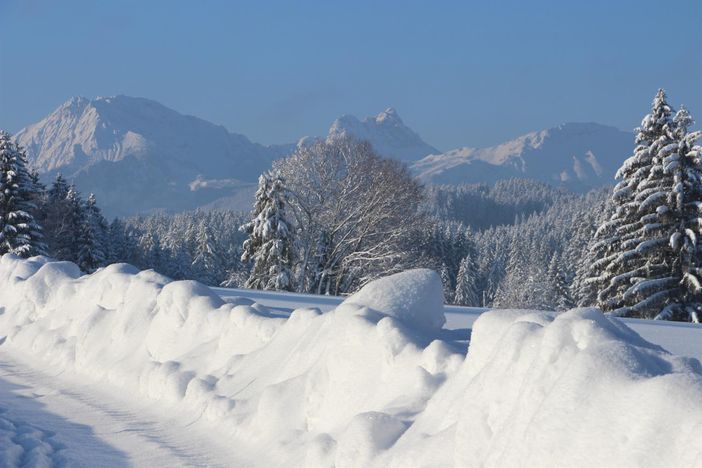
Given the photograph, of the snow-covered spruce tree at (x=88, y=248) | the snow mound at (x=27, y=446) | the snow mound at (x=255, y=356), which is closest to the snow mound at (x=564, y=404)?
the snow mound at (x=255, y=356)

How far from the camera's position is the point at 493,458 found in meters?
3.39

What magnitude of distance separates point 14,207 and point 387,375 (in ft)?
102

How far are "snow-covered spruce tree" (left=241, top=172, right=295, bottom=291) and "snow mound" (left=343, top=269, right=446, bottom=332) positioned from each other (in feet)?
82.9

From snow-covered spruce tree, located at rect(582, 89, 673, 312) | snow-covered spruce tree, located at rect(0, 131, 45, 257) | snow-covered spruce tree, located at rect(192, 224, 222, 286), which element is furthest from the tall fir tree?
snow-covered spruce tree, located at rect(192, 224, 222, 286)

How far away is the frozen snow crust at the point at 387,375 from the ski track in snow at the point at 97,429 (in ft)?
0.76

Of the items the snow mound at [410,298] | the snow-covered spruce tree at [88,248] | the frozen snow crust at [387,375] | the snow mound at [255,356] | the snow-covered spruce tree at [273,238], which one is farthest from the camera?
the snow-covered spruce tree at [88,248]

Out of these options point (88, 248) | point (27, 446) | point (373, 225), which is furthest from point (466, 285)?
point (27, 446)

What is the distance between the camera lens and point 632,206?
2183 cm

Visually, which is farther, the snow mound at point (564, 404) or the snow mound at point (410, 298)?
the snow mound at point (410, 298)

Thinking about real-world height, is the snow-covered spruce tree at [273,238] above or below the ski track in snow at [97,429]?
above

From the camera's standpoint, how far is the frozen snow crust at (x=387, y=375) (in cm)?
305

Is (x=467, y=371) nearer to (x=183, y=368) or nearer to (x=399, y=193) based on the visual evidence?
(x=183, y=368)

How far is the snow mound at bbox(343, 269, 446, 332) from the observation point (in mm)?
6160

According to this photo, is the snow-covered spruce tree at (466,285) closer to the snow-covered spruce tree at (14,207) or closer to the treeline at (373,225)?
the treeline at (373,225)
